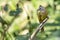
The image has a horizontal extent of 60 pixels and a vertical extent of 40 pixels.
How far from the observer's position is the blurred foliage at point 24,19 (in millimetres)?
1973


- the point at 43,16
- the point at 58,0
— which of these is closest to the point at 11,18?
the point at 43,16

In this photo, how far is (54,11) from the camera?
199 centimetres

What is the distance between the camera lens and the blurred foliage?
6.47 ft

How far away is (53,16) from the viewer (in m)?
1.98

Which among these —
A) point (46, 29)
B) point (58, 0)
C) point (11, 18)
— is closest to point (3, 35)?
point (11, 18)

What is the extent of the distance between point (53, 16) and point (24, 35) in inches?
10.4

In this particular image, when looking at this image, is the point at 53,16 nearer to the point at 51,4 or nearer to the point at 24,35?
the point at 51,4

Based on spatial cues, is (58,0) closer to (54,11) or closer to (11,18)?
(54,11)

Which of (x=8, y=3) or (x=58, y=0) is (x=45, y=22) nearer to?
(x=58, y=0)

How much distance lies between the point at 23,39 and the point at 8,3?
0.30 metres

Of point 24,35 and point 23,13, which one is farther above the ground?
point 23,13

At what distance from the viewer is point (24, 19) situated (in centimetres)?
201

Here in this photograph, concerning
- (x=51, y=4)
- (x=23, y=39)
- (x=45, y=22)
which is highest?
(x=51, y=4)

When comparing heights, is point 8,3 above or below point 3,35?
above
